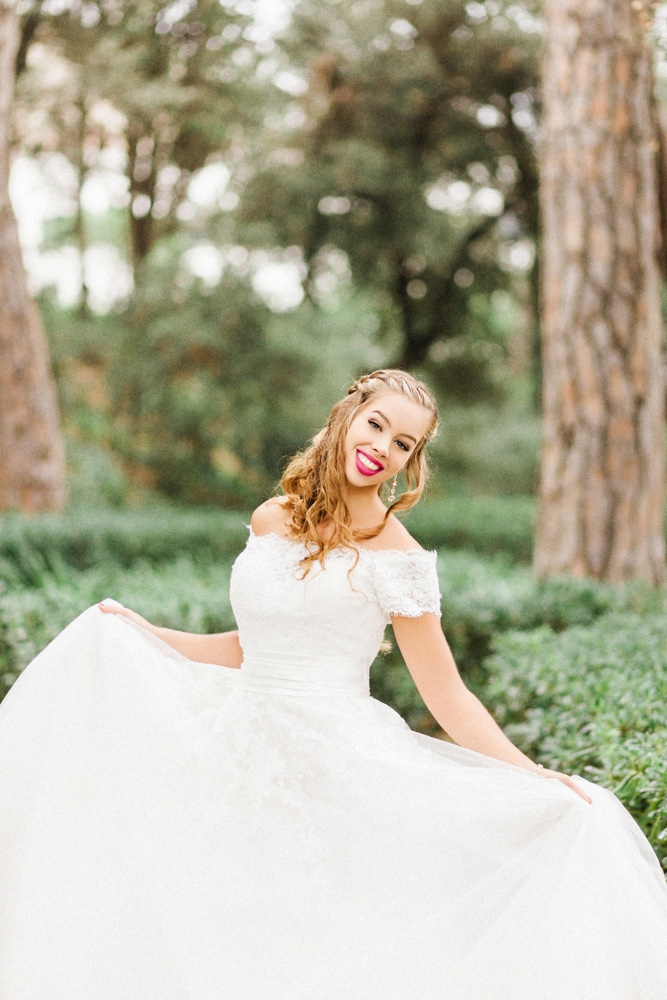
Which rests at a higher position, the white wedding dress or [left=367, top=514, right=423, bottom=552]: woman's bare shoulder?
[left=367, top=514, right=423, bottom=552]: woman's bare shoulder

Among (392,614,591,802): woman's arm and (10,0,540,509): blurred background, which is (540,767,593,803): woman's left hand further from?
(10,0,540,509): blurred background

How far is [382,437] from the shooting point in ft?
8.13

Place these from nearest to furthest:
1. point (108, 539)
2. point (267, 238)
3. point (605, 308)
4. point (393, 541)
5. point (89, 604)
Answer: point (393, 541), point (89, 604), point (605, 308), point (108, 539), point (267, 238)

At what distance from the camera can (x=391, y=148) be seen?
12.6m

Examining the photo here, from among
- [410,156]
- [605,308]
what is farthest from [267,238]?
[605,308]

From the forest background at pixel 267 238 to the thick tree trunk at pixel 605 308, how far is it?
143 centimetres

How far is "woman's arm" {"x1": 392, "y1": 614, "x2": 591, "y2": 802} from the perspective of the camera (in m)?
2.38

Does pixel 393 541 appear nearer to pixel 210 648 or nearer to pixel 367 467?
pixel 367 467

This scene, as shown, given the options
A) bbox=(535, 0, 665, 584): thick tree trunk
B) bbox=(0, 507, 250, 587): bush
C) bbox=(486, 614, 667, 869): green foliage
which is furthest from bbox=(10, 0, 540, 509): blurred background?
bbox=(486, 614, 667, 869): green foliage

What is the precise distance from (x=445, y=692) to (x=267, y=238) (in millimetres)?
11027

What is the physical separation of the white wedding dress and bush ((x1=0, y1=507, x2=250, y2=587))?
383 cm

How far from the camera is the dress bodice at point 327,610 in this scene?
94.0 inches

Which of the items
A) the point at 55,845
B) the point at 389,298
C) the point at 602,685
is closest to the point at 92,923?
the point at 55,845

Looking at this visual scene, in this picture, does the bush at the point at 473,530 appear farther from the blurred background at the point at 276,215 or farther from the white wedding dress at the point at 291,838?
the white wedding dress at the point at 291,838
